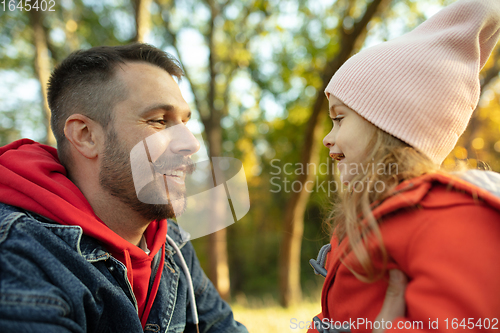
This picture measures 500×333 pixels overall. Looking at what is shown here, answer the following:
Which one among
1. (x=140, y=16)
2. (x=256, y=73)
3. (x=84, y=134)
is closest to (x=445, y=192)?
(x=84, y=134)

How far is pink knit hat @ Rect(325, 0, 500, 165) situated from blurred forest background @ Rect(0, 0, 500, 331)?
8.05 feet

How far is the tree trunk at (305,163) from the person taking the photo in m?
4.20

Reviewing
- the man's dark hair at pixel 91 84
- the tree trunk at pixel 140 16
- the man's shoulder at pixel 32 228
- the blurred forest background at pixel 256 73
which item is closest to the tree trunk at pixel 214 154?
the blurred forest background at pixel 256 73

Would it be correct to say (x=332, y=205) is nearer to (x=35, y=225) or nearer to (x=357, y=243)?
(x=357, y=243)

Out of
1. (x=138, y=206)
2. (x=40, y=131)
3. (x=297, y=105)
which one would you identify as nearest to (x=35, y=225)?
(x=138, y=206)

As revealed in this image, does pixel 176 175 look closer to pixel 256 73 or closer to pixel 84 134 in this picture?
pixel 84 134

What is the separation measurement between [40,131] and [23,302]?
10.5 meters

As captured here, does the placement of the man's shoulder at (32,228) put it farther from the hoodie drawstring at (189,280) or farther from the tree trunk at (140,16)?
the tree trunk at (140,16)

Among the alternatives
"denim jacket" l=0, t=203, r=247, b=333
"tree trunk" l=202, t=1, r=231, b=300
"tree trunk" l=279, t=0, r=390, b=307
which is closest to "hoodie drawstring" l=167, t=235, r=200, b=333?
"denim jacket" l=0, t=203, r=247, b=333

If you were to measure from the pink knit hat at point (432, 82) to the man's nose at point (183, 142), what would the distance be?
0.91 metres

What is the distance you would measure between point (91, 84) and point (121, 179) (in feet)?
2.08

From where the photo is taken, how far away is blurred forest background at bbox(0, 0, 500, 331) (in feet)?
17.7

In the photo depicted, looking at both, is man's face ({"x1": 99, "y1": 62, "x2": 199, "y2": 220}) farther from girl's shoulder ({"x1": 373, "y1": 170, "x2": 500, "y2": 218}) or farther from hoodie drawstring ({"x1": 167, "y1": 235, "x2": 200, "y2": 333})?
girl's shoulder ({"x1": 373, "y1": 170, "x2": 500, "y2": 218})

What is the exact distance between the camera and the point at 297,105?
311 inches
